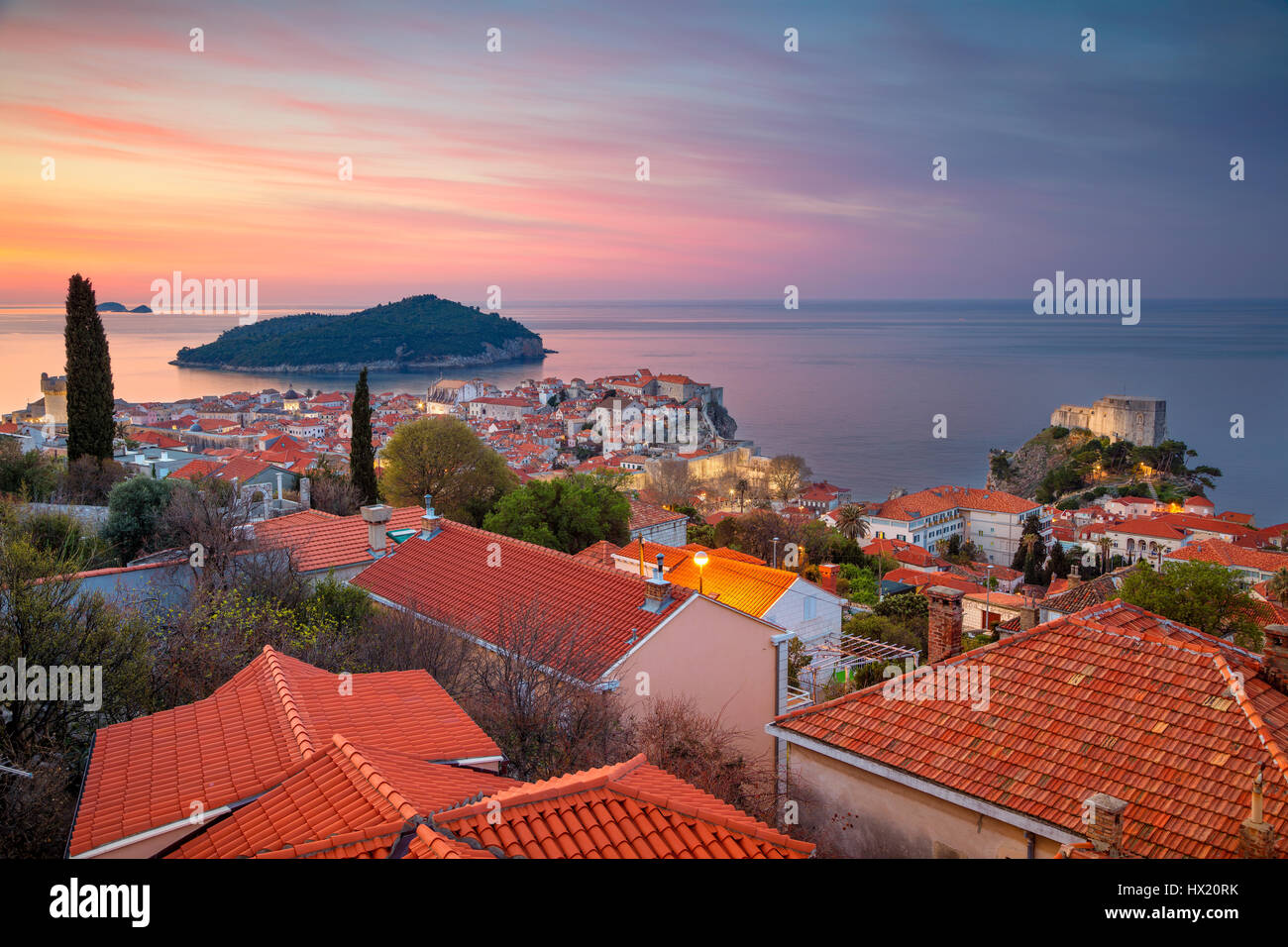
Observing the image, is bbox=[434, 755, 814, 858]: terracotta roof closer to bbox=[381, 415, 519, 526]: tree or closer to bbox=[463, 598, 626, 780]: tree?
bbox=[463, 598, 626, 780]: tree

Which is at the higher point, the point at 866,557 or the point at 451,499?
the point at 451,499

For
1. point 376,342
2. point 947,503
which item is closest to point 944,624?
point 947,503

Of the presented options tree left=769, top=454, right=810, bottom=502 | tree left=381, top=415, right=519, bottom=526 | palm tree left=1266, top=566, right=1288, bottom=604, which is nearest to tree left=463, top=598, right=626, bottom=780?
tree left=381, top=415, right=519, bottom=526

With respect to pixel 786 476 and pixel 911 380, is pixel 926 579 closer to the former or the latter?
pixel 786 476

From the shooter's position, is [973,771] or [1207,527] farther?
[1207,527]
